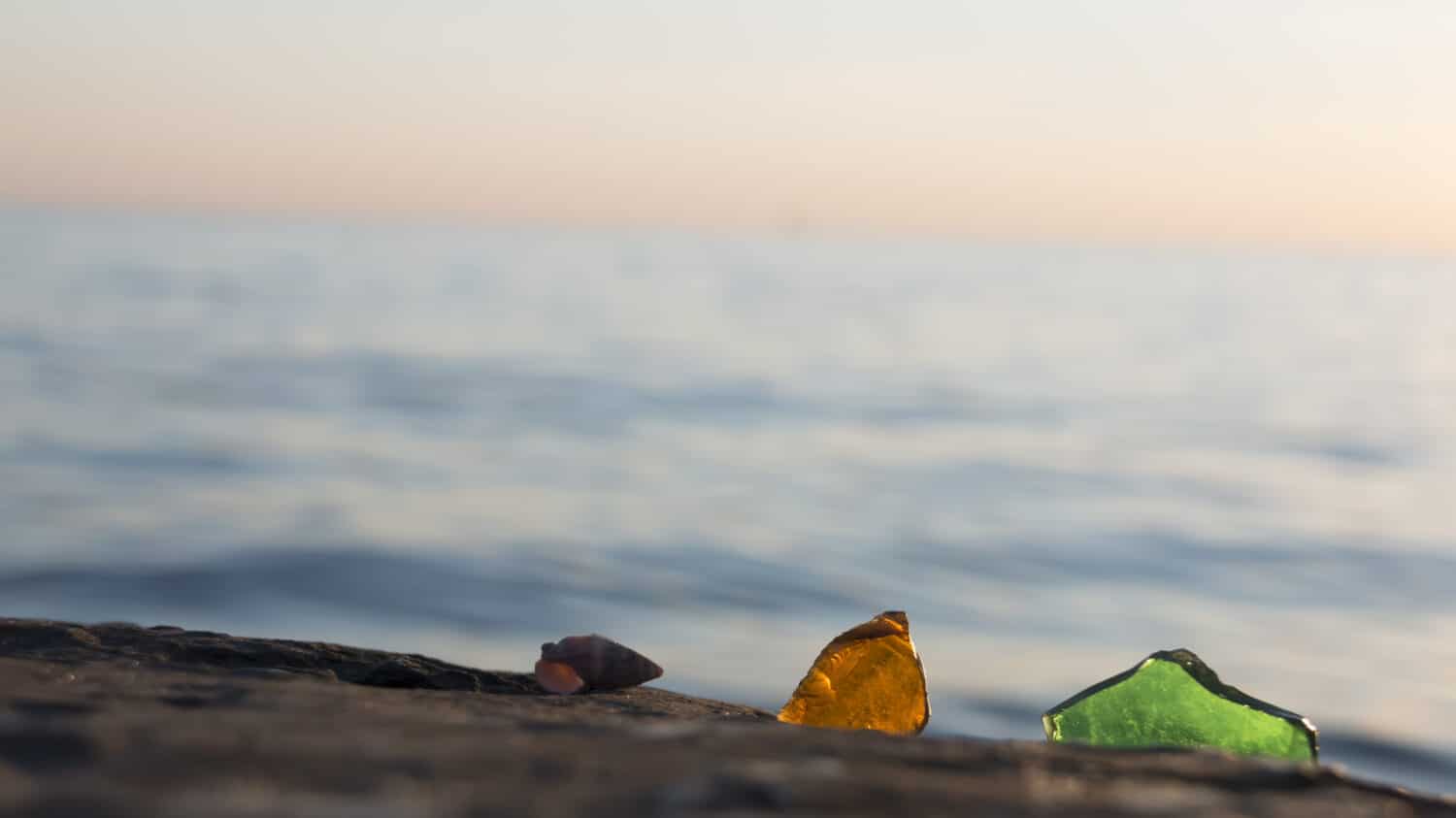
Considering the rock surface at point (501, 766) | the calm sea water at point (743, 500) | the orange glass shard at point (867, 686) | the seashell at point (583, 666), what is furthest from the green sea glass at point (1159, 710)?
the calm sea water at point (743, 500)

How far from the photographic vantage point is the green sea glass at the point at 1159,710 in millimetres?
1723

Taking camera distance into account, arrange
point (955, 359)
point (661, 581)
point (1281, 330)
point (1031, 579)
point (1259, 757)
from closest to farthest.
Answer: point (1259, 757), point (661, 581), point (1031, 579), point (955, 359), point (1281, 330)

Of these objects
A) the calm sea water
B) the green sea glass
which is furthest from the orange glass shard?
the calm sea water

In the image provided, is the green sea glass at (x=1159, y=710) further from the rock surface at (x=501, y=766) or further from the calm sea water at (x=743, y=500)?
the calm sea water at (x=743, y=500)

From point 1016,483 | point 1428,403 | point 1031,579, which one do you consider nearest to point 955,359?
point 1428,403

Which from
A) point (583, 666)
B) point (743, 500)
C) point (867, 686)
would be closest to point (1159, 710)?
point (867, 686)

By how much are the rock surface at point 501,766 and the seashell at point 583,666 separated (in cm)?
38

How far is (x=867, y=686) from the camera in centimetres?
188

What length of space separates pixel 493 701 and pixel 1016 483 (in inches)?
513

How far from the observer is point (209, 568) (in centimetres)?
867

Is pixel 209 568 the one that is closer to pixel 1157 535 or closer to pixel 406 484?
pixel 406 484

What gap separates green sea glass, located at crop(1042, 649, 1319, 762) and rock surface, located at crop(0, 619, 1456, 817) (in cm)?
38

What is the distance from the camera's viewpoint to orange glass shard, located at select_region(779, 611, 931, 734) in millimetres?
1866

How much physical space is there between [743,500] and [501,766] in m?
11.5
